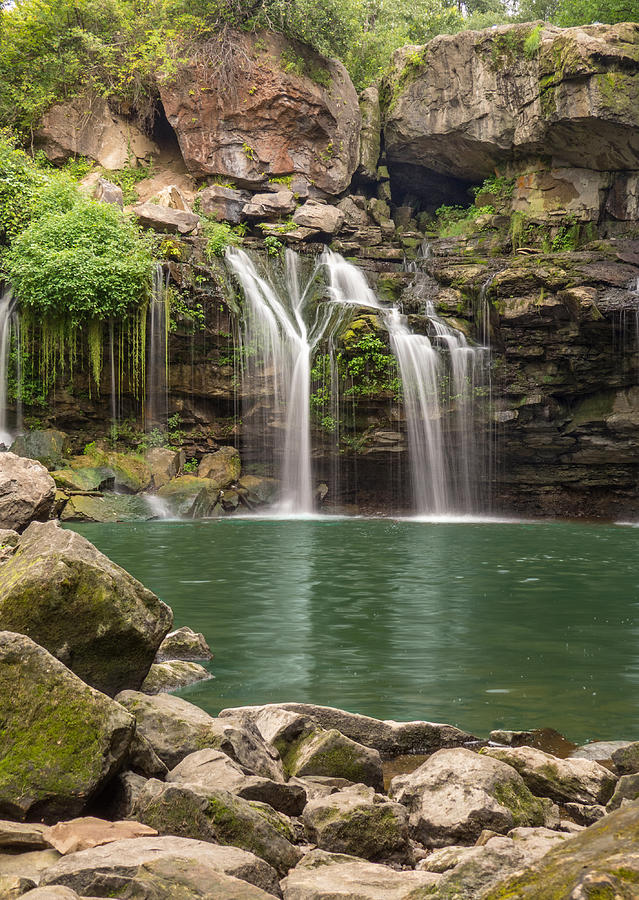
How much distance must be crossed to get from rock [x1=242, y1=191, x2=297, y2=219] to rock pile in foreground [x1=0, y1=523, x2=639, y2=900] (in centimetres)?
2353

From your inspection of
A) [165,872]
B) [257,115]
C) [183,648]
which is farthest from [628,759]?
[257,115]

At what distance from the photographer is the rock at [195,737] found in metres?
3.93

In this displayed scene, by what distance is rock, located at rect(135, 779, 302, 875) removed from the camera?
9.61 ft

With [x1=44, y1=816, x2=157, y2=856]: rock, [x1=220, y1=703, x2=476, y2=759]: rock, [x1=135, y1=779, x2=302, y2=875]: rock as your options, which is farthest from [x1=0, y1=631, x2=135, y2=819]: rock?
[x1=220, y1=703, x2=476, y2=759]: rock

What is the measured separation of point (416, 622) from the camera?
830 centimetres

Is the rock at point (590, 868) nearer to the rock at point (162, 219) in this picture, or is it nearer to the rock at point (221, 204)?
the rock at point (162, 219)

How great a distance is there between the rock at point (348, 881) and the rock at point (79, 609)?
2132 mm

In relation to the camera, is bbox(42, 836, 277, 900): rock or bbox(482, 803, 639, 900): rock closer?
bbox(482, 803, 639, 900): rock

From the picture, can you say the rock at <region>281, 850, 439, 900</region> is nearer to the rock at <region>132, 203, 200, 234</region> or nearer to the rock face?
the rock at <region>132, 203, 200, 234</region>

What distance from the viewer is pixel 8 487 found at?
489 inches

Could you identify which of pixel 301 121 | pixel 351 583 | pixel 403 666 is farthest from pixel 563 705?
pixel 301 121

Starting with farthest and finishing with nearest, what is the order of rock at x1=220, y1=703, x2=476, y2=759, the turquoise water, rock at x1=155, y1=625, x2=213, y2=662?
rock at x1=155, y1=625, x2=213, y2=662, the turquoise water, rock at x1=220, y1=703, x2=476, y2=759

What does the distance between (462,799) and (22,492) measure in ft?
34.4

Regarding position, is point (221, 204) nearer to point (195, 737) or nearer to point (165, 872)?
point (195, 737)
